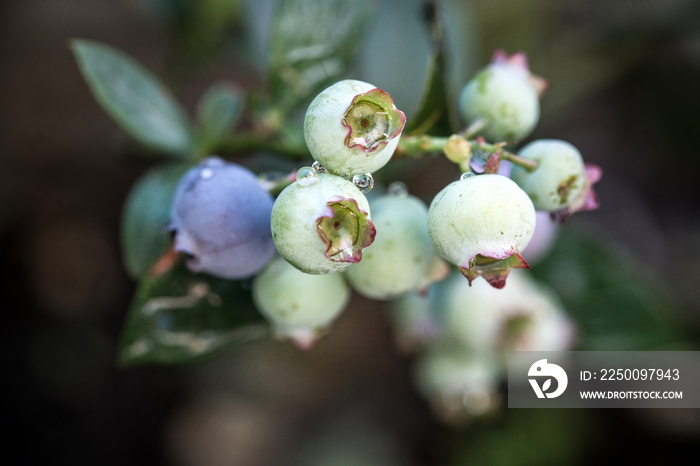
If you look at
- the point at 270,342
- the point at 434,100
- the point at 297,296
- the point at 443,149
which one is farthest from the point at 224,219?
the point at 270,342

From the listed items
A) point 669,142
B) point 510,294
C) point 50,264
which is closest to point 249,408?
point 50,264

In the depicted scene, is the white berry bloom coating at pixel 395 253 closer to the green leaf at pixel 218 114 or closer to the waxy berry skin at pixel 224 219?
the waxy berry skin at pixel 224 219

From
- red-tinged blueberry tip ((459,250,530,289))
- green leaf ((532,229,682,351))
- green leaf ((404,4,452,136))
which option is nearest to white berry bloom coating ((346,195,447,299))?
red-tinged blueberry tip ((459,250,530,289))

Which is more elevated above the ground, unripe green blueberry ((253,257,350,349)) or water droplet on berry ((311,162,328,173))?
water droplet on berry ((311,162,328,173))

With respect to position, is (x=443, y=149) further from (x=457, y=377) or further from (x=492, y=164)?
(x=457, y=377)

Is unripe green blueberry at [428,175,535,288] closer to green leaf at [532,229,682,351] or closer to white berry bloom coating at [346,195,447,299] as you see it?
white berry bloom coating at [346,195,447,299]
